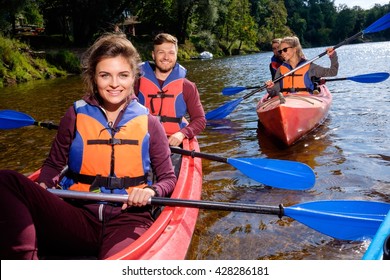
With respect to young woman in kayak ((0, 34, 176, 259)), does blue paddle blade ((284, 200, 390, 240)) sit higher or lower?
lower

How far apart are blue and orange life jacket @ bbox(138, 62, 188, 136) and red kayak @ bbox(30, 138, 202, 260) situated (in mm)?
1256

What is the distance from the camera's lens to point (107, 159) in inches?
79.0

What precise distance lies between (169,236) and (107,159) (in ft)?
1.74

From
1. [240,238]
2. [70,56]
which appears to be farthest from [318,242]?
[70,56]

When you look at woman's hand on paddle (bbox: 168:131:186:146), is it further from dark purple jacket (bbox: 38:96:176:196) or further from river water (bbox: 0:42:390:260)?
dark purple jacket (bbox: 38:96:176:196)

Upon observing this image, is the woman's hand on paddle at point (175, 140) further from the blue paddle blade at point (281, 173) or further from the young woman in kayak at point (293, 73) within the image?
the young woman in kayak at point (293, 73)

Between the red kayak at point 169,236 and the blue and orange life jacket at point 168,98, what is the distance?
1.26 m

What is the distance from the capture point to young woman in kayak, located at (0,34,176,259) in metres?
1.75

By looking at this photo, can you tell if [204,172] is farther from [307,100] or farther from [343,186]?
[307,100]

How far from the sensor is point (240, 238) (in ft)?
8.07

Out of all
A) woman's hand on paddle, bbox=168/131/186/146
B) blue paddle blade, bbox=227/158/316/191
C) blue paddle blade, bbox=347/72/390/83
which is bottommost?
blue paddle blade, bbox=227/158/316/191

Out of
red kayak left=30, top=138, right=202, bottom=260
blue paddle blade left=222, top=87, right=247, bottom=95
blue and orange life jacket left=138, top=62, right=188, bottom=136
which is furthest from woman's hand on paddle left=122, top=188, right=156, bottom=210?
blue paddle blade left=222, top=87, right=247, bottom=95

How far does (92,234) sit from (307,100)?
366cm

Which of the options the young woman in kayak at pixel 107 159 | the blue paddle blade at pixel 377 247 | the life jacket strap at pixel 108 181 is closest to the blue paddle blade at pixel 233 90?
the young woman in kayak at pixel 107 159
